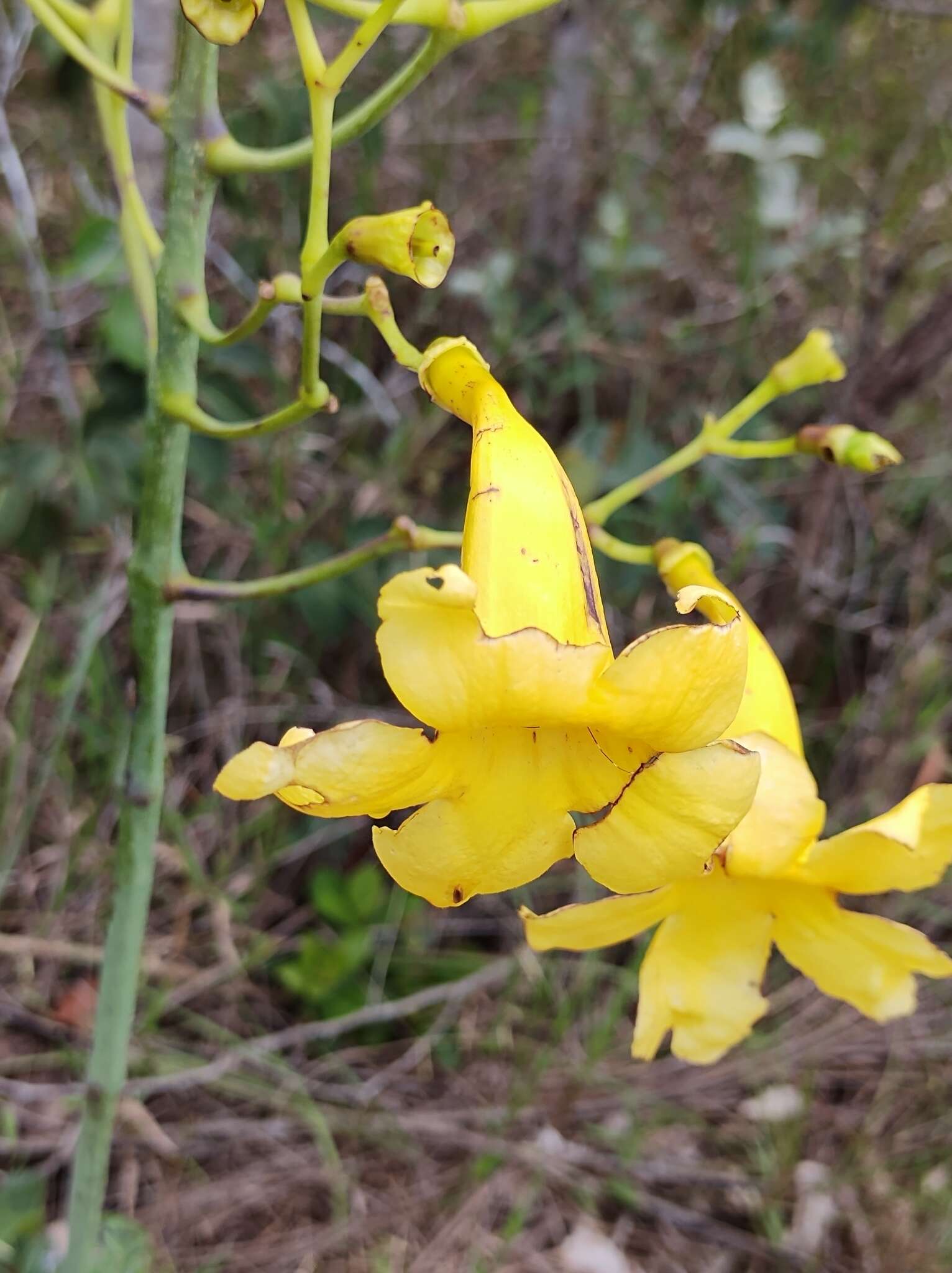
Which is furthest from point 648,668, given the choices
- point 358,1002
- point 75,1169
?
point 358,1002

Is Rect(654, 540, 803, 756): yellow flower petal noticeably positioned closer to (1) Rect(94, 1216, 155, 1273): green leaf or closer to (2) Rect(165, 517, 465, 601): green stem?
(2) Rect(165, 517, 465, 601): green stem

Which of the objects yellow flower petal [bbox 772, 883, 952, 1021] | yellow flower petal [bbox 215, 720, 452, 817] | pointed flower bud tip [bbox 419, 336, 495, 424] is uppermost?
pointed flower bud tip [bbox 419, 336, 495, 424]

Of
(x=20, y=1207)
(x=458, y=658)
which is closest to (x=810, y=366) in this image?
A: (x=458, y=658)

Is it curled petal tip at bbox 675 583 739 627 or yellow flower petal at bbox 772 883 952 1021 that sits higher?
curled petal tip at bbox 675 583 739 627

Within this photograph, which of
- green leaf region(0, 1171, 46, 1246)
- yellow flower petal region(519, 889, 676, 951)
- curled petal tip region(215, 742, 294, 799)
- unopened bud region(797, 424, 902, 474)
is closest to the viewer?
curled petal tip region(215, 742, 294, 799)

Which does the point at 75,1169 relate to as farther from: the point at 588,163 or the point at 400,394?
the point at 588,163

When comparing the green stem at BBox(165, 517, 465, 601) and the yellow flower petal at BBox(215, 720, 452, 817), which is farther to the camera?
the green stem at BBox(165, 517, 465, 601)

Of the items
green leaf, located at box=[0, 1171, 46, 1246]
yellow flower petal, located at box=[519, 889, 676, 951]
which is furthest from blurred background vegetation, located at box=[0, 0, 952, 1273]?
yellow flower petal, located at box=[519, 889, 676, 951]

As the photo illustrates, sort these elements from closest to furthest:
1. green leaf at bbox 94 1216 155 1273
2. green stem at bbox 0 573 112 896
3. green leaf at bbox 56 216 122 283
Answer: green leaf at bbox 94 1216 155 1273
green leaf at bbox 56 216 122 283
green stem at bbox 0 573 112 896
